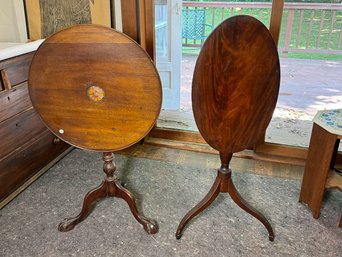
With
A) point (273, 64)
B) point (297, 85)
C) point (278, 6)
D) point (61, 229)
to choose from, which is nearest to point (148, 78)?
point (273, 64)

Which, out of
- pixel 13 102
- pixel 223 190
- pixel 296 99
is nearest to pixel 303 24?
pixel 296 99

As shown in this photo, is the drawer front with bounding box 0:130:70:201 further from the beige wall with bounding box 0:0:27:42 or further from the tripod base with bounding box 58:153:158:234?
the beige wall with bounding box 0:0:27:42

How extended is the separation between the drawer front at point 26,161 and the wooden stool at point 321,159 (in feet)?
5.73

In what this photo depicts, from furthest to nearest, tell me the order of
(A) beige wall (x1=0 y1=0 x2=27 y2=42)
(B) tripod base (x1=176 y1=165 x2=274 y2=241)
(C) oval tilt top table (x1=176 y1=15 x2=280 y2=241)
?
(A) beige wall (x1=0 y1=0 x2=27 y2=42) → (B) tripod base (x1=176 y1=165 x2=274 y2=241) → (C) oval tilt top table (x1=176 y1=15 x2=280 y2=241)

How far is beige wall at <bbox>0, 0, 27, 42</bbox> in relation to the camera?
2.19m

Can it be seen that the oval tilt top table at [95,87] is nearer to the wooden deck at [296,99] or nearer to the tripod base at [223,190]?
the tripod base at [223,190]

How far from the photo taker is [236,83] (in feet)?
4.25

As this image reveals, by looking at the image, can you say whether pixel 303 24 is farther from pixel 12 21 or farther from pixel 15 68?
pixel 15 68

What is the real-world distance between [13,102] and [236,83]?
51.7 inches

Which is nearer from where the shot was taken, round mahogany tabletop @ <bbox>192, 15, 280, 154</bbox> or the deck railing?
round mahogany tabletop @ <bbox>192, 15, 280, 154</bbox>

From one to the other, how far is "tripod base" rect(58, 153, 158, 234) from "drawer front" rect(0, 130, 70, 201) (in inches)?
18.5

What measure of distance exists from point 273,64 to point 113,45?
2.32 feet

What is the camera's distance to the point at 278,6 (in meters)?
1.94

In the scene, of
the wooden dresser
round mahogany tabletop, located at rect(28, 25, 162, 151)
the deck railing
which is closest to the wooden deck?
the deck railing
